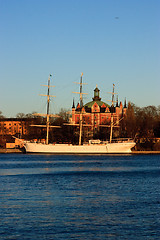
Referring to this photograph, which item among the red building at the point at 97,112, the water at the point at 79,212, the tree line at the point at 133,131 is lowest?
the water at the point at 79,212

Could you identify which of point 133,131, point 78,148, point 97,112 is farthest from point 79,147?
point 97,112

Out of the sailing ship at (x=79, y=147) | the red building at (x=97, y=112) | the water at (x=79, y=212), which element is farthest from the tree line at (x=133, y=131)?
the water at (x=79, y=212)

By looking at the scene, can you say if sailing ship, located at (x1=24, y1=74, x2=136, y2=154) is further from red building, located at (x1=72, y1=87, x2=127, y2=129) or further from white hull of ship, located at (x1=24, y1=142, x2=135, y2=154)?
red building, located at (x1=72, y1=87, x2=127, y2=129)

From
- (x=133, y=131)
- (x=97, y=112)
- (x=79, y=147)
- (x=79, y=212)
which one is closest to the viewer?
(x=79, y=212)

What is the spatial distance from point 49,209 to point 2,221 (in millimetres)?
3907

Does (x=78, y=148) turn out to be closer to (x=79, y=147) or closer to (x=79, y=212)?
(x=79, y=147)

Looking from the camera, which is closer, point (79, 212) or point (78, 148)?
point (79, 212)

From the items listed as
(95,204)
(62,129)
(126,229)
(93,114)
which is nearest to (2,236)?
(126,229)

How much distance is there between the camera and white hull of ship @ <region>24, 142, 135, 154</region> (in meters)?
120

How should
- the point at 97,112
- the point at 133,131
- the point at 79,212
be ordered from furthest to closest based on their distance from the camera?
1. the point at 97,112
2. the point at 133,131
3. the point at 79,212

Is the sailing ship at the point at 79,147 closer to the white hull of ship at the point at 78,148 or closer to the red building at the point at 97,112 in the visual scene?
the white hull of ship at the point at 78,148

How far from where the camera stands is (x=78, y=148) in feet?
393

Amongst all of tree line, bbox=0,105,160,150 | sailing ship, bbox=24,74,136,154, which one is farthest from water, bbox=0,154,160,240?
tree line, bbox=0,105,160,150

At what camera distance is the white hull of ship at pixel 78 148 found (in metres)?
120
